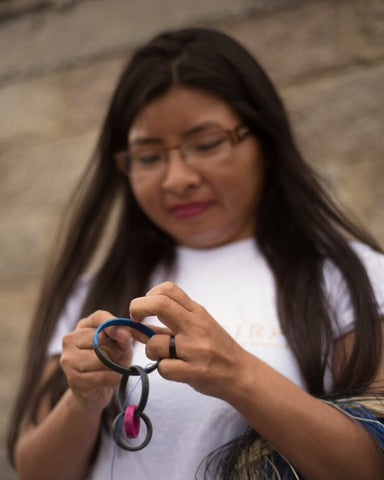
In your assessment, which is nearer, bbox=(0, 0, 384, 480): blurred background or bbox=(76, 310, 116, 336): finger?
bbox=(76, 310, 116, 336): finger

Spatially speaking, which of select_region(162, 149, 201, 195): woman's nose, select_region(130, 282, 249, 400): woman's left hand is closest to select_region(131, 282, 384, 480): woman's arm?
select_region(130, 282, 249, 400): woman's left hand

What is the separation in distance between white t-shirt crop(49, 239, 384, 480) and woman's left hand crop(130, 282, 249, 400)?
18 centimetres

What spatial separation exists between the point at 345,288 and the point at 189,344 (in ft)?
1.31

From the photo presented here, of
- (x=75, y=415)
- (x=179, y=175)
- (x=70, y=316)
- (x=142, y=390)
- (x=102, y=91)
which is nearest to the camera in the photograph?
(x=142, y=390)

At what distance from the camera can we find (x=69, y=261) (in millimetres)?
1311

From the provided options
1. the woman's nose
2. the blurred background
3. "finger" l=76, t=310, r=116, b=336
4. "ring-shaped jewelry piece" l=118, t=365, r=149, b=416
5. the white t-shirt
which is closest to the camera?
"ring-shaped jewelry piece" l=118, t=365, r=149, b=416

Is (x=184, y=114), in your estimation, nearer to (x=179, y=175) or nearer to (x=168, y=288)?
(x=179, y=175)

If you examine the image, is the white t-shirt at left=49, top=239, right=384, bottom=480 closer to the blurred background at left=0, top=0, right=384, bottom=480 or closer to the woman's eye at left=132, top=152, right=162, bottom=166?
the woman's eye at left=132, top=152, right=162, bottom=166

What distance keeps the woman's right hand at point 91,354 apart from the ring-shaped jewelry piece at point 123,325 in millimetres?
32

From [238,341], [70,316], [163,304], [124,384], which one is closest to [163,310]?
[163,304]

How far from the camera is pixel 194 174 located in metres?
1.09

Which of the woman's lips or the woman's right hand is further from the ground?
the woman's lips

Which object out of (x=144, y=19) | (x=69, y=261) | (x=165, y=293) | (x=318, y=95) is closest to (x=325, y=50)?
(x=318, y=95)

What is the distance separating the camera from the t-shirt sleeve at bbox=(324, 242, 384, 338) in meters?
0.99
